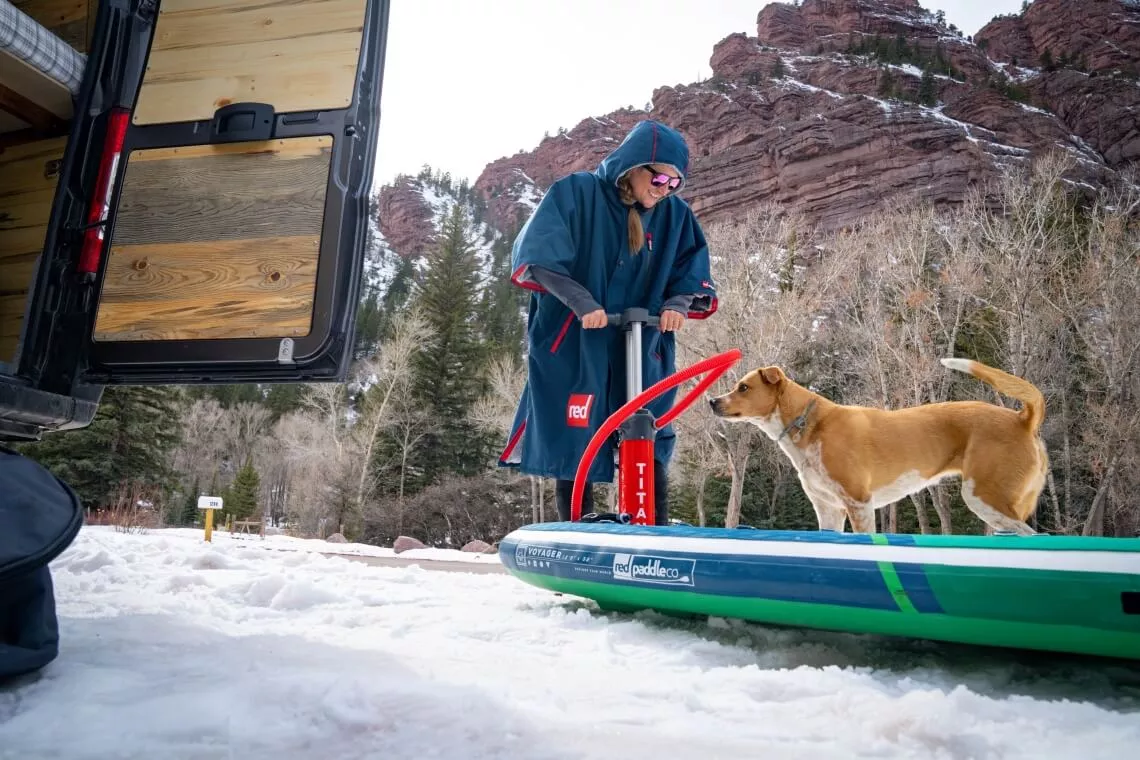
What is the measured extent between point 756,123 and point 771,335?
2086 inches

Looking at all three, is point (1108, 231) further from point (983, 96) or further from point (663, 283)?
point (983, 96)

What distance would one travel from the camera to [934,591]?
1261mm

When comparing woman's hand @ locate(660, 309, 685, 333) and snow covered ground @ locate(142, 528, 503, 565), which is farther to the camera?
snow covered ground @ locate(142, 528, 503, 565)

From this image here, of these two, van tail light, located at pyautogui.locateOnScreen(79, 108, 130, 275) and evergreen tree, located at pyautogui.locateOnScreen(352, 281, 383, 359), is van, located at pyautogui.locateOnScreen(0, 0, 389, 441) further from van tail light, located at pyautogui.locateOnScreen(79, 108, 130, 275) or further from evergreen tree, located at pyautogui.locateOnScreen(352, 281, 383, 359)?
evergreen tree, located at pyautogui.locateOnScreen(352, 281, 383, 359)

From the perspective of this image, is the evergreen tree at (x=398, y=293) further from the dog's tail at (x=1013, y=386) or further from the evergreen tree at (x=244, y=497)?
the dog's tail at (x=1013, y=386)

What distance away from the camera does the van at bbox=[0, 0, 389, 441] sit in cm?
224

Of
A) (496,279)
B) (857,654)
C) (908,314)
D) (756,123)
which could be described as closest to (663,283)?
(857,654)

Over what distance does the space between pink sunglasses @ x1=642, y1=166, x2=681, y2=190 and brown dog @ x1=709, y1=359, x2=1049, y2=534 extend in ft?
5.91

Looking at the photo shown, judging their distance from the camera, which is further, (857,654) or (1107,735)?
(857,654)

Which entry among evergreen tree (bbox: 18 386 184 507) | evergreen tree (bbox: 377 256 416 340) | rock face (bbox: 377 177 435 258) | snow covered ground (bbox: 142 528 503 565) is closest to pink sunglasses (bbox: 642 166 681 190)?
snow covered ground (bbox: 142 528 503 565)

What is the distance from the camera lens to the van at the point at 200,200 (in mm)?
2240

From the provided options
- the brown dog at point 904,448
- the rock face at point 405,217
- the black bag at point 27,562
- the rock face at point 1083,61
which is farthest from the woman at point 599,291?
the rock face at point 405,217

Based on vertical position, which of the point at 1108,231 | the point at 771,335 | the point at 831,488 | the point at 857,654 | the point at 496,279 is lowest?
the point at 857,654

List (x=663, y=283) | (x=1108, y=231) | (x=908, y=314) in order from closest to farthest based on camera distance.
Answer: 1. (x=663, y=283)
2. (x=1108, y=231)
3. (x=908, y=314)
